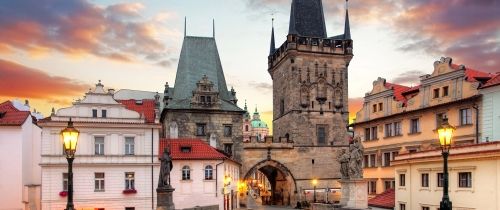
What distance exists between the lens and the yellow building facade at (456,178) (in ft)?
71.1

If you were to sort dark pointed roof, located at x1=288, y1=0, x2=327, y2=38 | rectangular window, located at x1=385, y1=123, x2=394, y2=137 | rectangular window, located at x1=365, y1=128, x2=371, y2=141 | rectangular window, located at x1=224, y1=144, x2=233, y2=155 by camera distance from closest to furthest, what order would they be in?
rectangular window, located at x1=385, y1=123, x2=394, y2=137
rectangular window, located at x1=365, y1=128, x2=371, y2=141
rectangular window, located at x1=224, y1=144, x2=233, y2=155
dark pointed roof, located at x1=288, y1=0, x2=327, y2=38

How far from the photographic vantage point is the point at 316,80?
61.5m

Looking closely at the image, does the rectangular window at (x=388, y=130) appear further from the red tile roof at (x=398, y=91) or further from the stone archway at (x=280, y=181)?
the stone archway at (x=280, y=181)

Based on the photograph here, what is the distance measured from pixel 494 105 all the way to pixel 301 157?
30.4 m

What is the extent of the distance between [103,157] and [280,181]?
3013 cm

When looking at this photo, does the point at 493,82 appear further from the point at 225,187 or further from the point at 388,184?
the point at 225,187

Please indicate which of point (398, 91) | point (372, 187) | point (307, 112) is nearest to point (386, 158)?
point (372, 187)

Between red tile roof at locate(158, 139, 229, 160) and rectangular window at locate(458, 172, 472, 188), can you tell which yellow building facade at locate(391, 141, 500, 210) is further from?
red tile roof at locate(158, 139, 229, 160)

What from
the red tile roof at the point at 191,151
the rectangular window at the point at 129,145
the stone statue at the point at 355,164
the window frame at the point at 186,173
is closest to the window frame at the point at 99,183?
the rectangular window at the point at 129,145

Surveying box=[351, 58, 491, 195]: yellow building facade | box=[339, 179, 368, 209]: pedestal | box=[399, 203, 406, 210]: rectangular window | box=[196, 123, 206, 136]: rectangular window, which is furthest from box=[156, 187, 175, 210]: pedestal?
box=[196, 123, 206, 136]: rectangular window

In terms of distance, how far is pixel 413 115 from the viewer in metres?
37.9

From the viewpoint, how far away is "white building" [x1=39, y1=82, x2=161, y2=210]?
36000 millimetres

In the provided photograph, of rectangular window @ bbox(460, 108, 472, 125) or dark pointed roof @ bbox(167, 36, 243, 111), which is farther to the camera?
dark pointed roof @ bbox(167, 36, 243, 111)

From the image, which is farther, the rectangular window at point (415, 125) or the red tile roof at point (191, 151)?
the red tile roof at point (191, 151)
